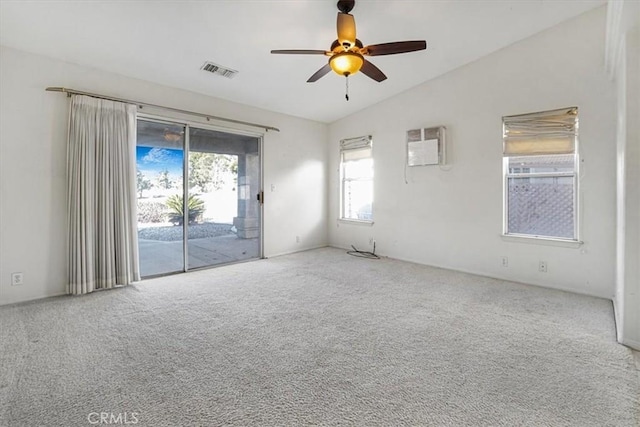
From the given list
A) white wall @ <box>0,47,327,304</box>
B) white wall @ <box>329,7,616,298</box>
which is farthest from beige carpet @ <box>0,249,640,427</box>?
white wall @ <box>329,7,616,298</box>

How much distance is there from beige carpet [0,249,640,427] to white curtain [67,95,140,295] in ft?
1.01

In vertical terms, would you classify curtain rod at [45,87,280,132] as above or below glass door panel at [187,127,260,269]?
above

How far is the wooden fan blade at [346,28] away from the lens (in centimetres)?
254

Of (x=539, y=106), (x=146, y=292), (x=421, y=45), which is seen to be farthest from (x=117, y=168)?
(x=539, y=106)

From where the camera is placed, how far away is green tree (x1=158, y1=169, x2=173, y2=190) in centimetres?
418

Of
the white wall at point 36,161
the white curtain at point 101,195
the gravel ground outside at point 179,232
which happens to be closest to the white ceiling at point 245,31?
the white wall at point 36,161

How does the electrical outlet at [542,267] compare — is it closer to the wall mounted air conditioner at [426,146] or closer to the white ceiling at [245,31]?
the wall mounted air conditioner at [426,146]

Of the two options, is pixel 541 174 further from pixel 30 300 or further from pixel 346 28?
pixel 30 300

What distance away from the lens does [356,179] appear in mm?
6016

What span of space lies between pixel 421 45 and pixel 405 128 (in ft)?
8.41

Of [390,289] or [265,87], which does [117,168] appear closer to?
[265,87]

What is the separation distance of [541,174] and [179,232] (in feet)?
16.6

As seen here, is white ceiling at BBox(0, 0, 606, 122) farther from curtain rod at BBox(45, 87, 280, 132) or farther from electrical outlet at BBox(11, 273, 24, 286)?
electrical outlet at BBox(11, 273, 24, 286)

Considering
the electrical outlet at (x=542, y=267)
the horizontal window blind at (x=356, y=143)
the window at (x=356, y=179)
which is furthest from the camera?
the window at (x=356, y=179)
